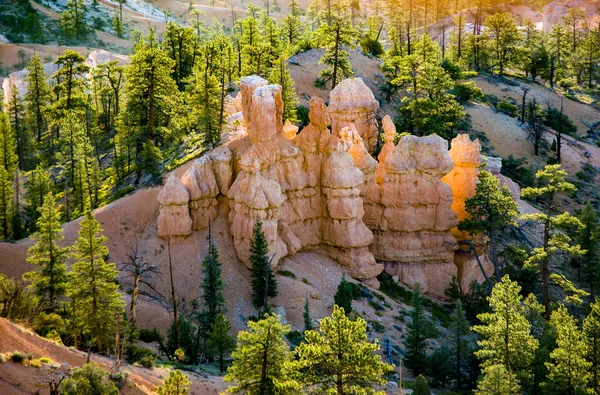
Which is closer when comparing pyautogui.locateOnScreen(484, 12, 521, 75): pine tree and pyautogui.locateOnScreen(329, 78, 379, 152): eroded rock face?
pyautogui.locateOnScreen(329, 78, 379, 152): eroded rock face

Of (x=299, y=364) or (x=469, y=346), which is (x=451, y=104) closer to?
(x=469, y=346)

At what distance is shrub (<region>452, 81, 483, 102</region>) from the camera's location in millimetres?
88250

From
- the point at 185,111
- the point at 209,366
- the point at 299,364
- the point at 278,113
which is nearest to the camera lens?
the point at 299,364

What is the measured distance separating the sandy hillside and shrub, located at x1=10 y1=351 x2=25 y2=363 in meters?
0.19

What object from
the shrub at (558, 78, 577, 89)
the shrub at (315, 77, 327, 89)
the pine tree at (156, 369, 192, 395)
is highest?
the shrub at (315, 77, 327, 89)

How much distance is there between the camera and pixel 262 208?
44.1m

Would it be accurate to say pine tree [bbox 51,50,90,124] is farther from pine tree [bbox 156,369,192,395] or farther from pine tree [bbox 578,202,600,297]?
pine tree [bbox 578,202,600,297]

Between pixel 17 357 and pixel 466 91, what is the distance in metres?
72.6

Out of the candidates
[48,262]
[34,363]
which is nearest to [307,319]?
[48,262]

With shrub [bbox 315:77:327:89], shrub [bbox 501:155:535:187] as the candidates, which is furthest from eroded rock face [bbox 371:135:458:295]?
shrub [bbox 315:77:327:89]

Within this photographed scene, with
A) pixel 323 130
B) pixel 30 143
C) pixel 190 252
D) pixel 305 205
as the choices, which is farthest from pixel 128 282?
pixel 30 143

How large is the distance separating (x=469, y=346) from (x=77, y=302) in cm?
2555

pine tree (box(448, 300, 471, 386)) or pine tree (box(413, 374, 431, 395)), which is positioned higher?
pine tree (box(413, 374, 431, 395))

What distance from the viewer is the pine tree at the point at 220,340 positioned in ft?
120
